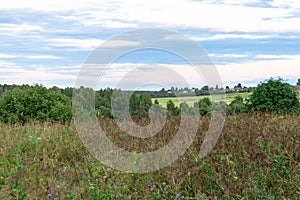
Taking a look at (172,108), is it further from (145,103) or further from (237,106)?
(237,106)

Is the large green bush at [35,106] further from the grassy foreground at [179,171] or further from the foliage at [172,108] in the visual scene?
the grassy foreground at [179,171]

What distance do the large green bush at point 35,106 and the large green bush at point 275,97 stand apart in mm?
4338

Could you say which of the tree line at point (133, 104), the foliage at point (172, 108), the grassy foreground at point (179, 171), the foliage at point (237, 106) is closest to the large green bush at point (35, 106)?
the tree line at point (133, 104)

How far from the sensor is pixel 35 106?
34.1 feet

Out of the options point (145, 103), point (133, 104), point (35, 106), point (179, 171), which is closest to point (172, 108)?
point (145, 103)

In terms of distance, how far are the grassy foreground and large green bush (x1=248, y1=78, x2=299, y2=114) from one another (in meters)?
2.24

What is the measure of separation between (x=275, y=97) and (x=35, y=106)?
5.46 meters

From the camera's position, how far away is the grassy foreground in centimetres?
513

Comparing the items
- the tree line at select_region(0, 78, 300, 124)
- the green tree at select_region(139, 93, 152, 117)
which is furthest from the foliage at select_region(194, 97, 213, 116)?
the green tree at select_region(139, 93, 152, 117)

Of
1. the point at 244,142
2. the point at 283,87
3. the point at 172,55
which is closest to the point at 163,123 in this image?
the point at 172,55

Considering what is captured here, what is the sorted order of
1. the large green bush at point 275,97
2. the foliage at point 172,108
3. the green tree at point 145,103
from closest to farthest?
the large green bush at point 275,97, the green tree at point 145,103, the foliage at point 172,108

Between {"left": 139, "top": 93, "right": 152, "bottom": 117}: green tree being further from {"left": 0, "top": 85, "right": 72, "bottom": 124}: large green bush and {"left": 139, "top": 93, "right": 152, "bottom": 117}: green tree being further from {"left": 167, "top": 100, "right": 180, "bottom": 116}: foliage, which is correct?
{"left": 0, "top": 85, "right": 72, "bottom": 124}: large green bush

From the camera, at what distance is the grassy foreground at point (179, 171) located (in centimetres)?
513

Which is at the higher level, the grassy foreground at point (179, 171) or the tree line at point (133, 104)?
the tree line at point (133, 104)
